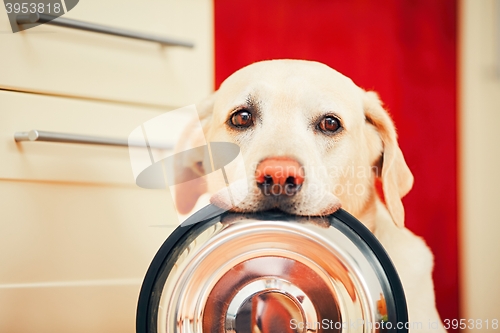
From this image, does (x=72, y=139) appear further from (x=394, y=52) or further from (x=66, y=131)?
(x=394, y=52)

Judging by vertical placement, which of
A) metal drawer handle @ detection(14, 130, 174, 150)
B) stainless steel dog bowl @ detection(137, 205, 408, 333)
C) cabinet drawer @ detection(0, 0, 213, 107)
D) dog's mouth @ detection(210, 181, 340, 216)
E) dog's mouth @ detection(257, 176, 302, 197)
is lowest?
stainless steel dog bowl @ detection(137, 205, 408, 333)

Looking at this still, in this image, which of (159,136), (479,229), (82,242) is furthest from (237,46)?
(479,229)

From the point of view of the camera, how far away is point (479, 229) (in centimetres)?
81

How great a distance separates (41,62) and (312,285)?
0.53m

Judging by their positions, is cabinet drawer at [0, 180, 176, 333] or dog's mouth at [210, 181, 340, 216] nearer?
dog's mouth at [210, 181, 340, 216]

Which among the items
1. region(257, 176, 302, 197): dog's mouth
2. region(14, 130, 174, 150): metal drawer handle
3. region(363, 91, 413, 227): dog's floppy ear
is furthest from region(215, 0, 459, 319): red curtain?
region(257, 176, 302, 197): dog's mouth

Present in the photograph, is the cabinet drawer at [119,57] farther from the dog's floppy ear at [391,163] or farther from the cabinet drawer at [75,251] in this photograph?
the dog's floppy ear at [391,163]

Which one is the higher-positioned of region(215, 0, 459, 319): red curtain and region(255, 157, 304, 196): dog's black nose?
region(215, 0, 459, 319): red curtain

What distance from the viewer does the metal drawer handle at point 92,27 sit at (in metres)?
0.70

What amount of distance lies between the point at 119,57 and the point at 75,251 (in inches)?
12.9

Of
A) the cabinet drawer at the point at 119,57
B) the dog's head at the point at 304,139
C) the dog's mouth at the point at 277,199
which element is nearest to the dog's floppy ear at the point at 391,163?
the dog's head at the point at 304,139

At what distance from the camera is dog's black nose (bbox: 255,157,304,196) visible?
583 millimetres

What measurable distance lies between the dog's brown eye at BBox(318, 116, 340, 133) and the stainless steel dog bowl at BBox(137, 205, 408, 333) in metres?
0.15

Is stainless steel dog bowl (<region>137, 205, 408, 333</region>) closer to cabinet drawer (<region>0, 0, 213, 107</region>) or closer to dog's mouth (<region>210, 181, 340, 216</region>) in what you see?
dog's mouth (<region>210, 181, 340, 216</region>)
